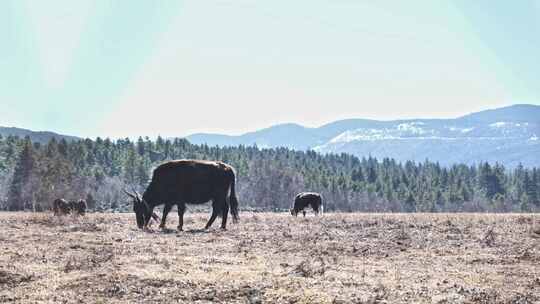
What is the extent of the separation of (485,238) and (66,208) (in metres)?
34.3

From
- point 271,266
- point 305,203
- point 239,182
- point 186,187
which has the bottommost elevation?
point 271,266

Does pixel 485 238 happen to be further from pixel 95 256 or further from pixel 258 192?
pixel 258 192

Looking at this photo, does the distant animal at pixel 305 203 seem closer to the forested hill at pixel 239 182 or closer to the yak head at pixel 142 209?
the yak head at pixel 142 209

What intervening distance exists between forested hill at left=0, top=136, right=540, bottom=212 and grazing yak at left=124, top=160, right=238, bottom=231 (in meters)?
73.1

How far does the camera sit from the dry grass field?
468 inches

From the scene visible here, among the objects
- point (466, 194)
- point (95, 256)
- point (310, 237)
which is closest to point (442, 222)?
point (310, 237)

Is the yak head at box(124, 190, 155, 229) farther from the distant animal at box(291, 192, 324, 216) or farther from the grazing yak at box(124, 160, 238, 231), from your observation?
the distant animal at box(291, 192, 324, 216)

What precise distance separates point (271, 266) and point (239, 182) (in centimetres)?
13283

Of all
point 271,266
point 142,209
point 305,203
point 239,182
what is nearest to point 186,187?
point 142,209

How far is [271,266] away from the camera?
1487 cm

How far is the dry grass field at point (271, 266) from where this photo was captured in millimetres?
11891

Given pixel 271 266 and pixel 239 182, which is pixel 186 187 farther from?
pixel 239 182

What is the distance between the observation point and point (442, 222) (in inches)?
1049

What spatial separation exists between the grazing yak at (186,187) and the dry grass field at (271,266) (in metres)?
3.25
